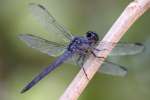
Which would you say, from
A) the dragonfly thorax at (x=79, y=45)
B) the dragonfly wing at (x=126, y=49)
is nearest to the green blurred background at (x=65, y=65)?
the dragonfly thorax at (x=79, y=45)

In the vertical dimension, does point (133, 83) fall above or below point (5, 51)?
below

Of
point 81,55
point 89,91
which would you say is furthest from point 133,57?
point 81,55

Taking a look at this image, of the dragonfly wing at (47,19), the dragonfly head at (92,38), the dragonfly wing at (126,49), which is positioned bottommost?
the dragonfly wing at (126,49)

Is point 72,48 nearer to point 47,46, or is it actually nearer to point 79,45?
point 79,45

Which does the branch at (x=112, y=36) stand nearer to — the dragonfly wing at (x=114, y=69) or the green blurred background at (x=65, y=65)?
the dragonfly wing at (x=114, y=69)

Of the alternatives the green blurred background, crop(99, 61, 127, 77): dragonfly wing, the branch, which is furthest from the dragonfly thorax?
the green blurred background

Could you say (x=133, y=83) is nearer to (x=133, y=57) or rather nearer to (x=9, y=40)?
(x=133, y=57)

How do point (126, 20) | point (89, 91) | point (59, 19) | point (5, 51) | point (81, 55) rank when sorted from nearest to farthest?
point (126, 20), point (81, 55), point (89, 91), point (59, 19), point (5, 51)
